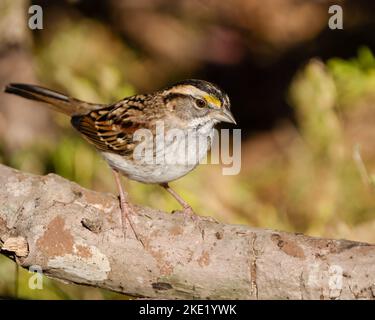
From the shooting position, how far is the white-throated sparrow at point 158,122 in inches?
177

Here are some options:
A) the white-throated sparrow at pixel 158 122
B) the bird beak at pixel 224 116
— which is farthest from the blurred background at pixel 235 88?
the bird beak at pixel 224 116

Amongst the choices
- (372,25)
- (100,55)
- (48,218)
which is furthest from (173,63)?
(48,218)

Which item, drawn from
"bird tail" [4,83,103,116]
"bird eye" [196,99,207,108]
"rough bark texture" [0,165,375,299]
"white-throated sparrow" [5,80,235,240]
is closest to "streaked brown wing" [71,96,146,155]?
"white-throated sparrow" [5,80,235,240]

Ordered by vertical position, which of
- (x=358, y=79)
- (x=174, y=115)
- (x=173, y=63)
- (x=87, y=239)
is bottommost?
(x=87, y=239)

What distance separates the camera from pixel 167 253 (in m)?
3.83

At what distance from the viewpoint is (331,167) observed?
6.36 meters

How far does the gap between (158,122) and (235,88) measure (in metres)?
3.74

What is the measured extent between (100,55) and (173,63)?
898 millimetres

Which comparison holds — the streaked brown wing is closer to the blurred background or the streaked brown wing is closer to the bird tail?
the bird tail

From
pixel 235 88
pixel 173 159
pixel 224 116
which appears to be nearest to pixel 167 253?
pixel 173 159

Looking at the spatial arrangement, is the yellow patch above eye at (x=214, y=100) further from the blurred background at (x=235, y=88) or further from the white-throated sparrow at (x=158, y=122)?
the blurred background at (x=235, y=88)

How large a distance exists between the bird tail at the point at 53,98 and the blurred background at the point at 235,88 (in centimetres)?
36

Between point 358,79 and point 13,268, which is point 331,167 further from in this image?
point 13,268

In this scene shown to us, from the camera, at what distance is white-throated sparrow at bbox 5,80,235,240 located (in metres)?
4.49
